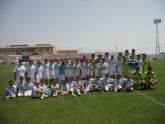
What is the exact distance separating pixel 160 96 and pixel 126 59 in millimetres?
3317

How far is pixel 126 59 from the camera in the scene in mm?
13609

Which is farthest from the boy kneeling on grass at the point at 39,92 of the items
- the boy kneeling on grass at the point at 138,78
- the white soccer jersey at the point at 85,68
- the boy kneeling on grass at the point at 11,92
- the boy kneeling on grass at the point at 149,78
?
the boy kneeling on grass at the point at 149,78

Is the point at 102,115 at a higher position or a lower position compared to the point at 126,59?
lower

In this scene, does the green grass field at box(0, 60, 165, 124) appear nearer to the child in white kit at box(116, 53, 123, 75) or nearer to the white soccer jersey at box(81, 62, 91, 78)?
the child in white kit at box(116, 53, 123, 75)

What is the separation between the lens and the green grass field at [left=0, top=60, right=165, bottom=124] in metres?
7.32

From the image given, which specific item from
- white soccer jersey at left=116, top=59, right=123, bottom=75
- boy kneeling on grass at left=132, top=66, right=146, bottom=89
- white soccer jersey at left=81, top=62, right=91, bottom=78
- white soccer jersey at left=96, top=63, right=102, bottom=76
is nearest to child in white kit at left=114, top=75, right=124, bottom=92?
boy kneeling on grass at left=132, top=66, right=146, bottom=89

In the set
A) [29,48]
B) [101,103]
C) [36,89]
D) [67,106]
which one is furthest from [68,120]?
[29,48]

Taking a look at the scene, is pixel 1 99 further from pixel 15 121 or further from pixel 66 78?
pixel 15 121

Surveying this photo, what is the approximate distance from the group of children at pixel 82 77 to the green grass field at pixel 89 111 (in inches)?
65.7

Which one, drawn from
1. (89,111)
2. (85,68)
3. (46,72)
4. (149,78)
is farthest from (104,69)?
Answer: (89,111)

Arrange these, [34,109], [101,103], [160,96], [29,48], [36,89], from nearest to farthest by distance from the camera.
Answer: [34,109], [101,103], [160,96], [36,89], [29,48]

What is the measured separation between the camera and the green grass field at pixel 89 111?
24.0 ft

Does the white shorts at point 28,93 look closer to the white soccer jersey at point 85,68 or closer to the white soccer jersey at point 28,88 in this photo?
the white soccer jersey at point 28,88

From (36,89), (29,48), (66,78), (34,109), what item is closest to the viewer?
(34,109)
